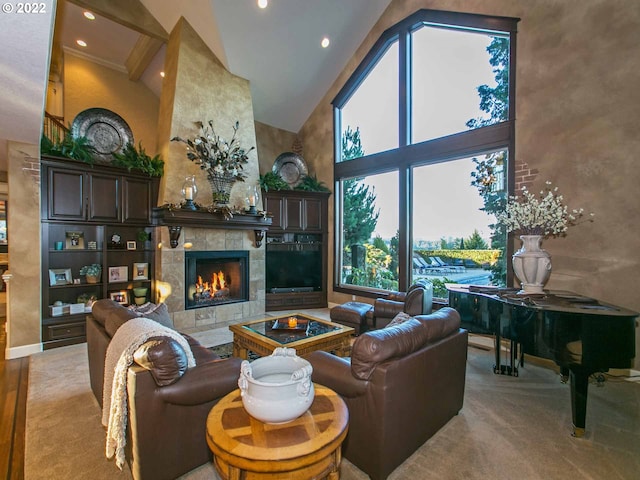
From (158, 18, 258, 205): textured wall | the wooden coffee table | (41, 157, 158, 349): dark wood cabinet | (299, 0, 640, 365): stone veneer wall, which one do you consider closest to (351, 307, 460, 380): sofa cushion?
the wooden coffee table

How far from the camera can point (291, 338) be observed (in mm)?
3260

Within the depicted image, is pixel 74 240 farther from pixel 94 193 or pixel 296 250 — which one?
pixel 296 250

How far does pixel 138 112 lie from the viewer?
23.2 ft

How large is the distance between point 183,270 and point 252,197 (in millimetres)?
1647

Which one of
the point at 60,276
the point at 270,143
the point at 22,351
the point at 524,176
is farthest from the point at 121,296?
the point at 524,176

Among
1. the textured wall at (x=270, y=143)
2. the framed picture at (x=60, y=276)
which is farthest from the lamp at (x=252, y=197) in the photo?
the framed picture at (x=60, y=276)

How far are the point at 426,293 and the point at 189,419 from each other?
271cm

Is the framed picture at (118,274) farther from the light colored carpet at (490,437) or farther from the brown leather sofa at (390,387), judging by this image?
the brown leather sofa at (390,387)

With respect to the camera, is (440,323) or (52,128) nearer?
(440,323)

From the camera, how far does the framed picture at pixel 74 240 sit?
4.84m

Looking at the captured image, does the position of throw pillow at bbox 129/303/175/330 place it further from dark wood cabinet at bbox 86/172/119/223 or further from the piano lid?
the piano lid

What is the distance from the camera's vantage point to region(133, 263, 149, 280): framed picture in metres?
5.16

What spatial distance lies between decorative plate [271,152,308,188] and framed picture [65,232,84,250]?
3547 millimetres

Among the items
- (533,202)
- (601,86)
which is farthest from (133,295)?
(601,86)
